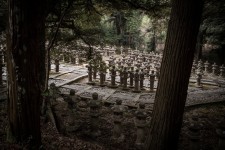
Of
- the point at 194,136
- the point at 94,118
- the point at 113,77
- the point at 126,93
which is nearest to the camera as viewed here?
the point at 194,136

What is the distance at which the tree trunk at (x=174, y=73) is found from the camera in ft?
13.0

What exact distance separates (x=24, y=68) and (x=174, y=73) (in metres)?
2.53

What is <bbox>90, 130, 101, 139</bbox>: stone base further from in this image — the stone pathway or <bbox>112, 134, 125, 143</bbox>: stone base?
the stone pathway

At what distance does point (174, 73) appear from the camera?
4.15 meters

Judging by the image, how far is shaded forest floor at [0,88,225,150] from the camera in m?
4.71

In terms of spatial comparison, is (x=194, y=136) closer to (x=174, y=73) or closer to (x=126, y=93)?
(x=174, y=73)

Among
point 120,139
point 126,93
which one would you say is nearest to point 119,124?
point 120,139

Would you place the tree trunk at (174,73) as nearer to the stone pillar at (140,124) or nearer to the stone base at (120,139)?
the stone pillar at (140,124)

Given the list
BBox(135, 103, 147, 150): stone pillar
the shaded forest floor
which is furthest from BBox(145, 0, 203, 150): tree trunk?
the shaded forest floor

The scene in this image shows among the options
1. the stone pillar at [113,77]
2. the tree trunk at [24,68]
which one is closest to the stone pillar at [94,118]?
the tree trunk at [24,68]

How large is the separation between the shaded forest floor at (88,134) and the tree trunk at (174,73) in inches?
54.6

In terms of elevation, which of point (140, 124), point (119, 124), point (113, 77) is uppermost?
point (113, 77)

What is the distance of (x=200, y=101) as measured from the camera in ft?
30.1

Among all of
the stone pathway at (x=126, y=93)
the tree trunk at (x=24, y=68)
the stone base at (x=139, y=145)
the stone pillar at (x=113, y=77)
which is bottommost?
the stone base at (x=139, y=145)
